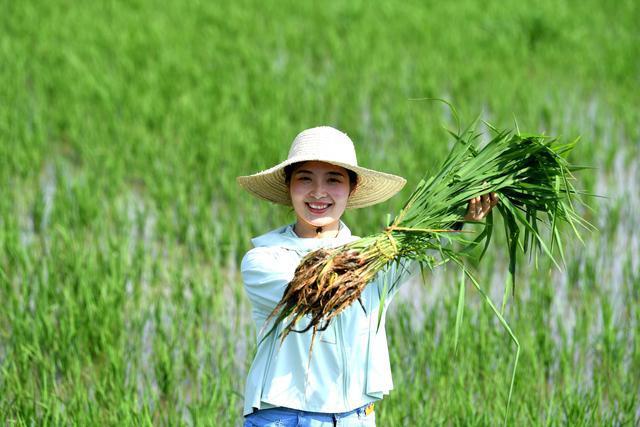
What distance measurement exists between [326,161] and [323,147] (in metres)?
0.03

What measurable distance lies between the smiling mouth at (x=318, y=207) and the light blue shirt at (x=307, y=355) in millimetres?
63

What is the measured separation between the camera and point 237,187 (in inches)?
192

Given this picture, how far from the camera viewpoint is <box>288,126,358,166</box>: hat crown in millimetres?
2135

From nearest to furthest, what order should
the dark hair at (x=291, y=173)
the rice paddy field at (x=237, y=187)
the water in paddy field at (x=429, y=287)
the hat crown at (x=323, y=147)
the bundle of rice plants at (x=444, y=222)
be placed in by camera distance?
the bundle of rice plants at (x=444, y=222)
the hat crown at (x=323, y=147)
the dark hair at (x=291, y=173)
the rice paddy field at (x=237, y=187)
the water in paddy field at (x=429, y=287)

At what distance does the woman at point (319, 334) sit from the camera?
6.86 feet

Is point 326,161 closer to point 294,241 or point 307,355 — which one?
point 294,241

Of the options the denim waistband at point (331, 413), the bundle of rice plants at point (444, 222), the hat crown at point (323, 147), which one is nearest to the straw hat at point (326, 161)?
the hat crown at point (323, 147)

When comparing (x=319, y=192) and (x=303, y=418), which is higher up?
(x=319, y=192)

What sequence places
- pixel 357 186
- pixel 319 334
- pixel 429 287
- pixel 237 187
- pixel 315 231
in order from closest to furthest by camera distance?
1. pixel 319 334
2. pixel 315 231
3. pixel 357 186
4. pixel 429 287
5. pixel 237 187

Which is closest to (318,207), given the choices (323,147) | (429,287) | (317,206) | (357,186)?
(317,206)

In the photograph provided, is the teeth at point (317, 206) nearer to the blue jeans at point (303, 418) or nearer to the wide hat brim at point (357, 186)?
the wide hat brim at point (357, 186)

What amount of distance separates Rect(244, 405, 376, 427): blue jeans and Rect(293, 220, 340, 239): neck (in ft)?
1.14

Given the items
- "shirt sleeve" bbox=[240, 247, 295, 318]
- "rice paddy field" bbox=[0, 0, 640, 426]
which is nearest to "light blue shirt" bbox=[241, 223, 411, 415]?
"shirt sleeve" bbox=[240, 247, 295, 318]

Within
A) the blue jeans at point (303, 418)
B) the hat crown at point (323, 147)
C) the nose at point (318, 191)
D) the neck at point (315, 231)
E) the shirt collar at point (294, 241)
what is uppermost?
the hat crown at point (323, 147)
